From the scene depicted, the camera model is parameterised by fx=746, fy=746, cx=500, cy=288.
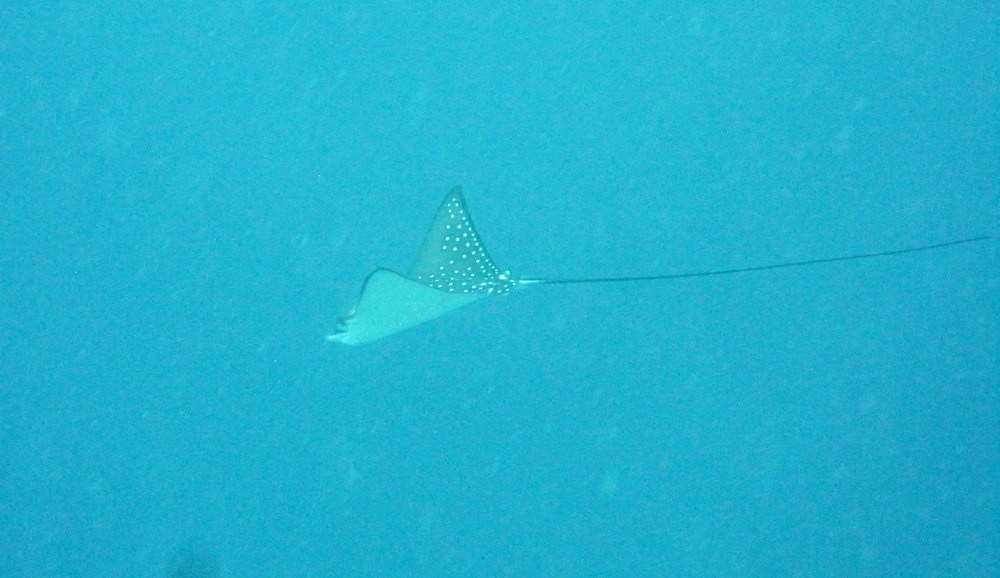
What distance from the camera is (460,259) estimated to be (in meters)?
3.85

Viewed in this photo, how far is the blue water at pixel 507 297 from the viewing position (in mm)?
4676

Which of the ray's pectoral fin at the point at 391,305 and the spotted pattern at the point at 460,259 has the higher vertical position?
the spotted pattern at the point at 460,259

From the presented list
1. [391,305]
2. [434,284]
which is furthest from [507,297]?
[391,305]

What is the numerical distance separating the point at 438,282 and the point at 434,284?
0.09 ft

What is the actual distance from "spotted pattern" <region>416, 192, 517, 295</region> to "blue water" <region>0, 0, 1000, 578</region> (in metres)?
1.03

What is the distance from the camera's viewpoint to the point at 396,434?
505 centimetres

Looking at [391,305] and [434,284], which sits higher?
[434,284]

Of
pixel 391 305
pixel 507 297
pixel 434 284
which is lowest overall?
pixel 391 305

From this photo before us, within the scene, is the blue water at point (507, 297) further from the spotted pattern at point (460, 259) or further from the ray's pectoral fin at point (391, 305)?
the ray's pectoral fin at point (391, 305)

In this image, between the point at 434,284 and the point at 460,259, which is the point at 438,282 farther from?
the point at 460,259

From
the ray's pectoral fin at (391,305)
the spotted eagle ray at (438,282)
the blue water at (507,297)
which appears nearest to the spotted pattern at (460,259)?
the spotted eagle ray at (438,282)

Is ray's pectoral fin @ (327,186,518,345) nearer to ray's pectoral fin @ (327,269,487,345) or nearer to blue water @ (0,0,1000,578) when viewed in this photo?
ray's pectoral fin @ (327,269,487,345)

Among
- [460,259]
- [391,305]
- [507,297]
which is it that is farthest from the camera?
[507,297]

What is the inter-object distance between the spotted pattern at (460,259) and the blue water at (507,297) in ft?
3.39
